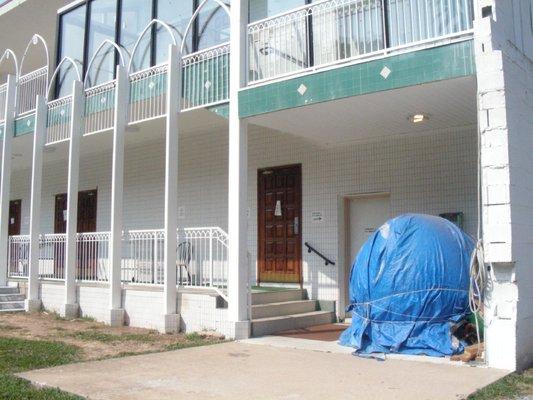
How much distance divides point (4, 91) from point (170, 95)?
6.95 m

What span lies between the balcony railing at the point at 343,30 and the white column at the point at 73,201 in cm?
478

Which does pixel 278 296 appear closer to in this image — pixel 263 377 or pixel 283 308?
pixel 283 308

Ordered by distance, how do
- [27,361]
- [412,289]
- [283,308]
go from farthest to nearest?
[283,308], [412,289], [27,361]

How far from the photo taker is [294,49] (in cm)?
921

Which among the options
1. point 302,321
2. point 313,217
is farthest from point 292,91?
→ point 302,321

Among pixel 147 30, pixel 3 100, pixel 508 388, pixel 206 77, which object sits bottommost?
pixel 508 388

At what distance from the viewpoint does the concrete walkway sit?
564 cm

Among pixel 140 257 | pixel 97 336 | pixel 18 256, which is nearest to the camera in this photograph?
pixel 97 336

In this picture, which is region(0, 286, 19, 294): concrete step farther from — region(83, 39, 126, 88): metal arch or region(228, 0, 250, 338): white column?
region(228, 0, 250, 338): white column

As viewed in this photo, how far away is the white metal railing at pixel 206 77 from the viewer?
9.85 meters

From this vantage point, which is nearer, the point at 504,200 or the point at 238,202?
the point at 504,200

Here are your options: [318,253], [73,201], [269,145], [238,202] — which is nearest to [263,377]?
[238,202]

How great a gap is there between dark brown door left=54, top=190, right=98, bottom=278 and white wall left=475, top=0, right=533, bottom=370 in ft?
27.7

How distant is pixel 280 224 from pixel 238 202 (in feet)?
9.37
